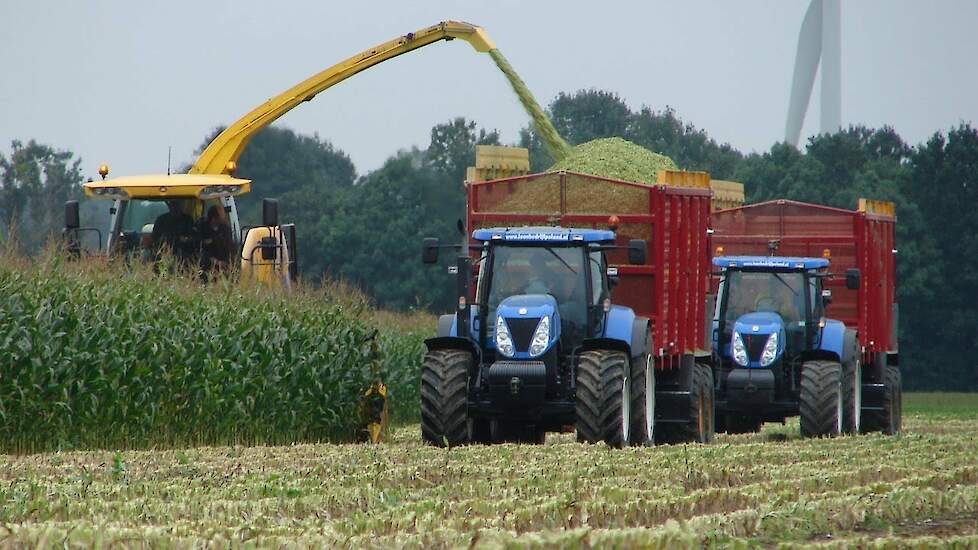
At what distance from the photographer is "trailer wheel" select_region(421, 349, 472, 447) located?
1510cm

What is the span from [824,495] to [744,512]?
1624 millimetres

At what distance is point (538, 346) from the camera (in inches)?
602

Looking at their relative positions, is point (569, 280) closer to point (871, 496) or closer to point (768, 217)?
point (871, 496)

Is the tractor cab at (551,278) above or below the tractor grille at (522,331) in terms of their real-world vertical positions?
above

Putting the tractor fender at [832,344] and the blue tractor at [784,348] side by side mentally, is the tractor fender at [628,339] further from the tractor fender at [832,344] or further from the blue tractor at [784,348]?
the tractor fender at [832,344]

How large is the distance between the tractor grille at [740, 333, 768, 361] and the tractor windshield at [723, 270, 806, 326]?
639mm

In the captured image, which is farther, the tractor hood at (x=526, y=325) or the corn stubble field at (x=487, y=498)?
the tractor hood at (x=526, y=325)

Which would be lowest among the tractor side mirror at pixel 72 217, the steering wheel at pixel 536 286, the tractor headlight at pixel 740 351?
the tractor headlight at pixel 740 351

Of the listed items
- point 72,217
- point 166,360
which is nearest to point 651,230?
point 166,360

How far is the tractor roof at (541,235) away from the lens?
15.9m

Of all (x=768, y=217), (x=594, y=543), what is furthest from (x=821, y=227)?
(x=594, y=543)

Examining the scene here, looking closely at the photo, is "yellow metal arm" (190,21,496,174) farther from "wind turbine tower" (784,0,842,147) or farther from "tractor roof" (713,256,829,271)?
"wind turbine tower" (784,0,842,147)

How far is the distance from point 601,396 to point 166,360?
501 cm

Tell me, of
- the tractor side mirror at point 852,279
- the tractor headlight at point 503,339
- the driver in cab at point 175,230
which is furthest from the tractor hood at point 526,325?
the tractor side mirror at point 852,279
